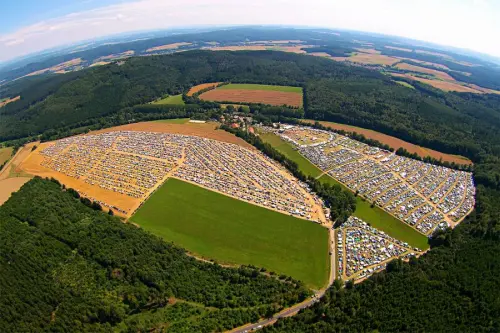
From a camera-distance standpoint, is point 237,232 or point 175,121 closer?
point 237,232

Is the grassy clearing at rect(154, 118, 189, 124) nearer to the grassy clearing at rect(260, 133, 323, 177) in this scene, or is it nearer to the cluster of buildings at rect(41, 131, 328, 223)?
the cluster of buildings at rect(41, 131, 328, 223)

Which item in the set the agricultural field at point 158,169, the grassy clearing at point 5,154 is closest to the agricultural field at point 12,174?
the grassy clearing at point 5,154

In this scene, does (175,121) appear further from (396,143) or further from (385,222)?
(385,222)

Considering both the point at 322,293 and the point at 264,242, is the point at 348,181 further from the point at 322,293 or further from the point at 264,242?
the point at 322,293

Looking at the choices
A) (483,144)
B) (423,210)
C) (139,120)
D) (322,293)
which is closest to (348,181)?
(423,210)

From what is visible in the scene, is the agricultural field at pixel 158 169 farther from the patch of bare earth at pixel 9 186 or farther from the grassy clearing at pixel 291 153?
the grassy clearing at pixel 291 153

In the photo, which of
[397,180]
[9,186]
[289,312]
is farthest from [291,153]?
[9,186]
